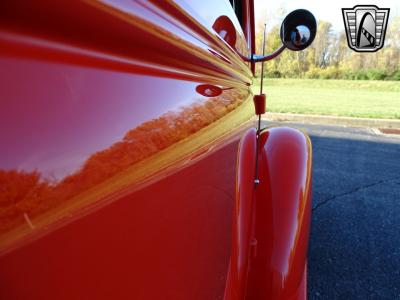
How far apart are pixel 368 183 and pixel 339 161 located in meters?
0.93

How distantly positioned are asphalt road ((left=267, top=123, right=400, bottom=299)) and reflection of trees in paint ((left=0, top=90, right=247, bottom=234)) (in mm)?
1922

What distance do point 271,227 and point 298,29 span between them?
3.03 ft

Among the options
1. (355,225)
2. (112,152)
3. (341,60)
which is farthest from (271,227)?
(341,60)

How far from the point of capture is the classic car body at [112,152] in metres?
0.37

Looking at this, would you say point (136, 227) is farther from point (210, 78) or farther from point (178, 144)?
point (210, 78)

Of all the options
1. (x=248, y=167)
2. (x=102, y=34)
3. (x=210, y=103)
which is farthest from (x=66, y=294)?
(x=248, y=167)

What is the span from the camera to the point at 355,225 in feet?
10.3

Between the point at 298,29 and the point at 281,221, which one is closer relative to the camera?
the point at 281,221

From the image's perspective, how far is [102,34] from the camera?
518 mm

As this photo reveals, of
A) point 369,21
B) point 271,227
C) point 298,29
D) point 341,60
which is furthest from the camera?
point 341,60

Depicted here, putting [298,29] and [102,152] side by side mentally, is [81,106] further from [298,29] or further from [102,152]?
[298,29]

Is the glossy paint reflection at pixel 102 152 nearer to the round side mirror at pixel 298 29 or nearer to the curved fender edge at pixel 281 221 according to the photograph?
the curved fender edge at pixel 281 221

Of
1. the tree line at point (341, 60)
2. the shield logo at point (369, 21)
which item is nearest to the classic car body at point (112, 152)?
the shield logo at point (369, 21)

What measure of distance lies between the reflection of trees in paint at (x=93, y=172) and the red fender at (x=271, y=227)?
1.92ft
